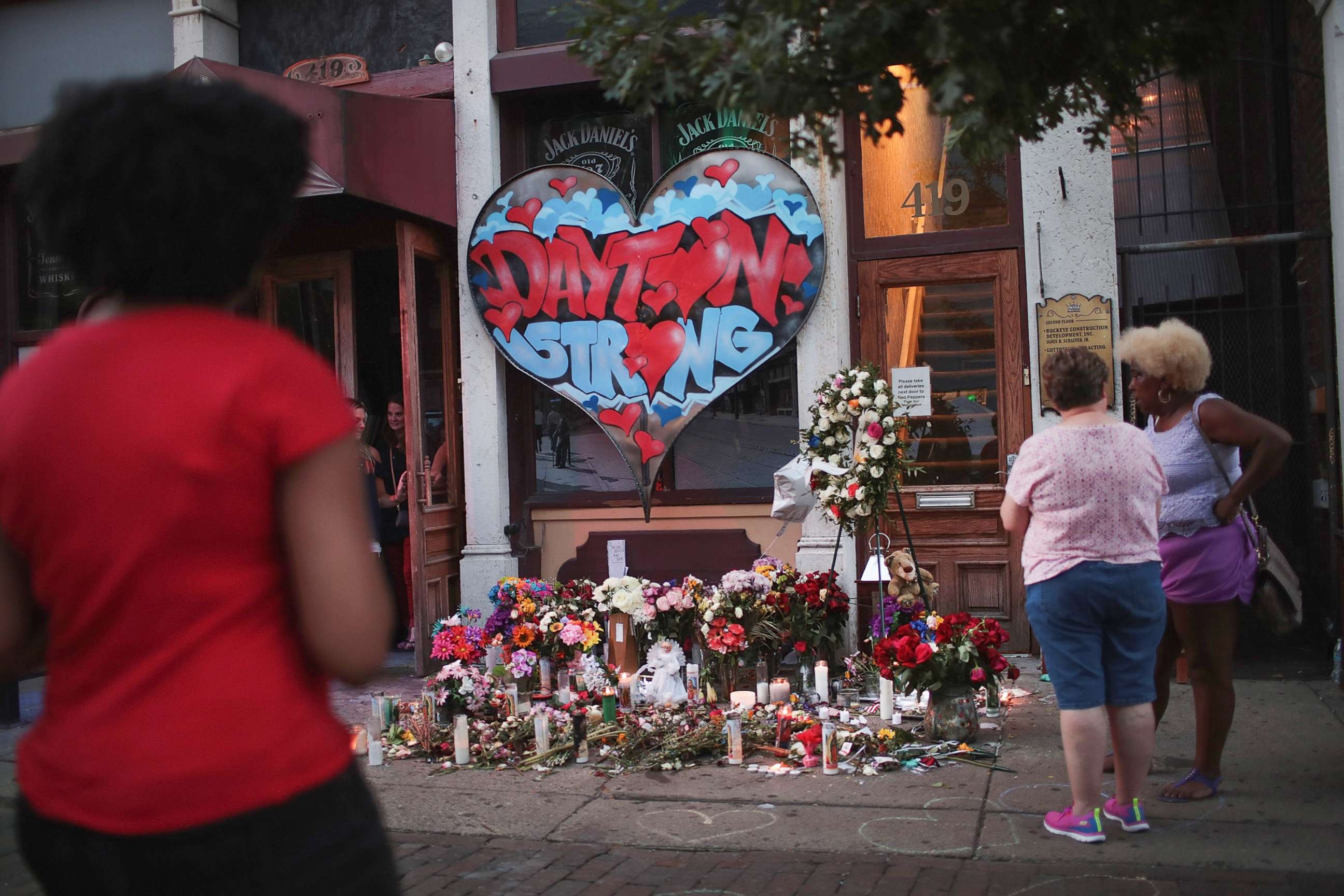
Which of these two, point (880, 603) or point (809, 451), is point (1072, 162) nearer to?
point (809, 451)

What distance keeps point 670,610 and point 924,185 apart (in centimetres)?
346

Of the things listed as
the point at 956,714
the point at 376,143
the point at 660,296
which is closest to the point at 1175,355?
the point at 956,714

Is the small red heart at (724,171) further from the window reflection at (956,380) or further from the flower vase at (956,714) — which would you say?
the flower vase at (956,714)

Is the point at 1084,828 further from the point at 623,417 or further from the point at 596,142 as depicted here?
the point at 596,142

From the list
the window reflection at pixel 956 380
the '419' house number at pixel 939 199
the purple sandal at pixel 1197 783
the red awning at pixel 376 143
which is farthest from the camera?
the '419' house number at pixel 939 199

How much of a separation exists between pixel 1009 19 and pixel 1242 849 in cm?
294

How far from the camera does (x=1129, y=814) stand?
14.0 feet

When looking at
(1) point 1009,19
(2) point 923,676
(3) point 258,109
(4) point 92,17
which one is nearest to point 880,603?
(2) point 923,676

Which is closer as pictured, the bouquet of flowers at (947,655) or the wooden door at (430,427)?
the bouquet of flowers at (947,655)

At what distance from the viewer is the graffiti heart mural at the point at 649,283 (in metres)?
8.05

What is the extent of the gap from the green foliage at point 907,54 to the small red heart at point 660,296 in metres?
4.41

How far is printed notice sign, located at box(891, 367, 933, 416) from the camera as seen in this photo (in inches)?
312

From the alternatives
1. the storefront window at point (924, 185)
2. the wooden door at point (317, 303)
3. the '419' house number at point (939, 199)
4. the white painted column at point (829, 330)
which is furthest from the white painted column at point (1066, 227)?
the wooden door at point (317, 303)

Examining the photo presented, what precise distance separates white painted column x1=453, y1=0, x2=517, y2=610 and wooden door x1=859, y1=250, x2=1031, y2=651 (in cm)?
277
